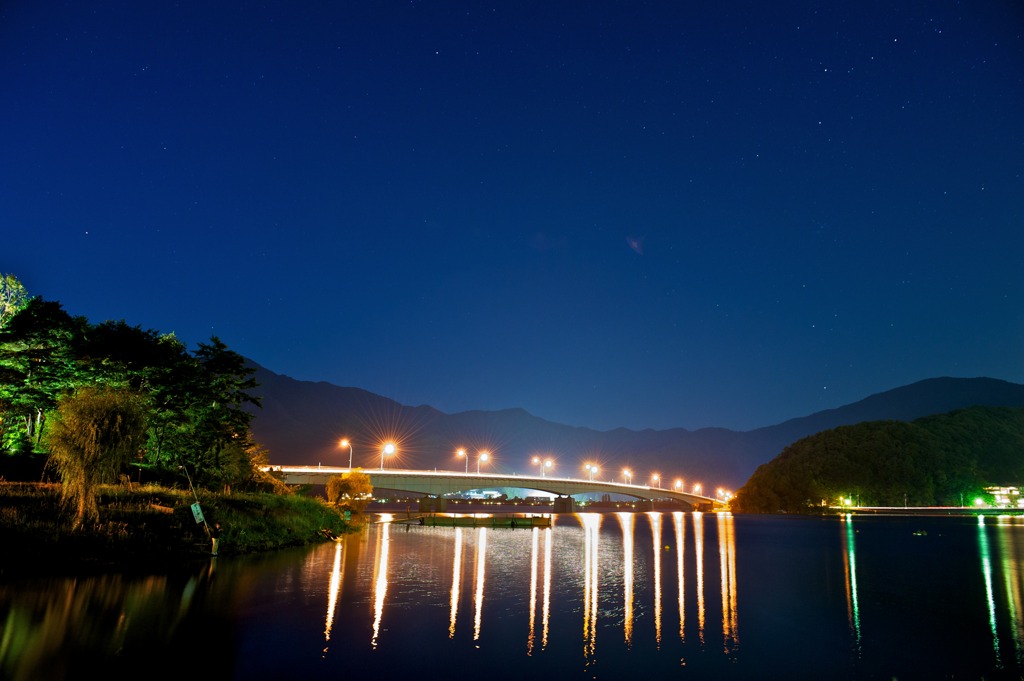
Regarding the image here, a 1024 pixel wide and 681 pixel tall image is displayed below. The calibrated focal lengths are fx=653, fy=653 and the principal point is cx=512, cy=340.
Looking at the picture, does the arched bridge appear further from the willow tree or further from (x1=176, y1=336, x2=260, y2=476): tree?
the willow tree

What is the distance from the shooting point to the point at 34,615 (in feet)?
66.5

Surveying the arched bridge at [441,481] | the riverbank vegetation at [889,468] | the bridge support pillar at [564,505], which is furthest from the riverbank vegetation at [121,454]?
the riverbank vegetation at [889,468]

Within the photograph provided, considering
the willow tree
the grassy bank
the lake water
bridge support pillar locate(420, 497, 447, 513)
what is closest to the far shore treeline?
the willow tree

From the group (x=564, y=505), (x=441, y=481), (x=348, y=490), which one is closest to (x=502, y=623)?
(x=348, y=490)

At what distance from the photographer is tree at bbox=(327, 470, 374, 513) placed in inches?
3430

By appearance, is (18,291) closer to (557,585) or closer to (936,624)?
(557,585)

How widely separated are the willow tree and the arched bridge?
156ft

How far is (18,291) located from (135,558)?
1903 inches

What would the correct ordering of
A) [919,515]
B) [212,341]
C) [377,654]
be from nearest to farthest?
[377,654] → [212,341] → [919,515]

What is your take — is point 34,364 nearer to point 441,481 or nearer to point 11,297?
point 11,297

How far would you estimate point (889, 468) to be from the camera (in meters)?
162

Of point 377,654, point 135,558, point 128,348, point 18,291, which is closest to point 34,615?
point 377,654

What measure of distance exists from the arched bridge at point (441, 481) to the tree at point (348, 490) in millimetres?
6981

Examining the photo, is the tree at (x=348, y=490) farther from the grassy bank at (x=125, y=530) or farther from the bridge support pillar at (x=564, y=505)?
the bridge support pillar at (x=564, y=505)
